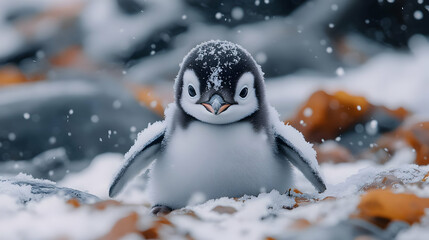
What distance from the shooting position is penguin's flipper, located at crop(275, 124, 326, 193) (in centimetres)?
121

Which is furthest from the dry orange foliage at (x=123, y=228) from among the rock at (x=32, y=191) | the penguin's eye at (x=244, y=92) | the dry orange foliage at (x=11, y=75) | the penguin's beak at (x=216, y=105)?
the dry orange foliage at (x=11, y=75)

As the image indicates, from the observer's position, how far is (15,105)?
10.5ft

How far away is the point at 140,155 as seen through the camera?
48.6 inches

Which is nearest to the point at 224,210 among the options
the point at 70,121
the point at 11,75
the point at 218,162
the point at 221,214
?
the point at 221,214

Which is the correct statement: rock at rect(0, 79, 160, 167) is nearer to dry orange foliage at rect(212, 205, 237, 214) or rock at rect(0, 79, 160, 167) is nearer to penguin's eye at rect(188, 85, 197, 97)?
penguin's eye at rect(188, 85, 197, 97)

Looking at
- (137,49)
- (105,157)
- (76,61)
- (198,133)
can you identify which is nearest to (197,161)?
(198,133)

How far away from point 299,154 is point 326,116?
1.66m

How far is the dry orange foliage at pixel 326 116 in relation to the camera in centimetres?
280

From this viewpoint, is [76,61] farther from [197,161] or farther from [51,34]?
[197,161]

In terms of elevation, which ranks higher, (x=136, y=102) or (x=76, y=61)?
(x=76, y=61)

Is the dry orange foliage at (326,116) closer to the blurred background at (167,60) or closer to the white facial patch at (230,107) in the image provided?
the blurred background at (167,60)

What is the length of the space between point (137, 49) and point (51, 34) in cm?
69

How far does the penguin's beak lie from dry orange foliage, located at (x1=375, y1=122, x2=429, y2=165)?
144cm

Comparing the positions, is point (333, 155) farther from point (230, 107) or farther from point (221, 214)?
point (221, 214)
